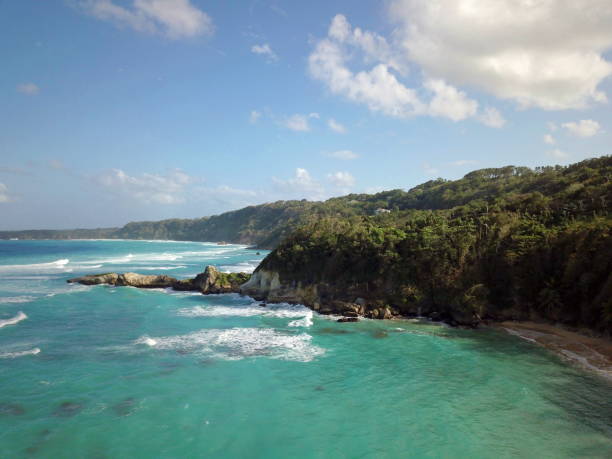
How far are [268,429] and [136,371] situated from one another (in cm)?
1117

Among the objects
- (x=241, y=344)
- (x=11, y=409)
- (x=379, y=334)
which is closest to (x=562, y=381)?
(x=379, y=334)

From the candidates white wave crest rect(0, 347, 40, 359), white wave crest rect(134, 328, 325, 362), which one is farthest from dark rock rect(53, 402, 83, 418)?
white wave crest rect(0, 347, 40, 359)

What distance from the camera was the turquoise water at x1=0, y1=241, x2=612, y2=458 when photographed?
57.0 feet

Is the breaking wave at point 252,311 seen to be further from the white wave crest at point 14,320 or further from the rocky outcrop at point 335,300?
the white wave crest at point 14,320

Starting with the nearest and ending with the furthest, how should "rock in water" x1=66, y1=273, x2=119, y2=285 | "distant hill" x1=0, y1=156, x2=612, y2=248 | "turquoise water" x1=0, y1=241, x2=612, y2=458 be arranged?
1. "turquoise water" x1=0, y1=241, x2=612, y2=458
2. "distant hill" x1=0, y1=156, x2=612, y2=248
3. "rock in water" x1=66, y1=273, x2=119, y2=285

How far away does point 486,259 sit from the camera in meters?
38.6

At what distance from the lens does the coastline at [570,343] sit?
82.8ft

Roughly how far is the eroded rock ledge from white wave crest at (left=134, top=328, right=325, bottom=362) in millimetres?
18638

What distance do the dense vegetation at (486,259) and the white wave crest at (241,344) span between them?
12053 millimetres

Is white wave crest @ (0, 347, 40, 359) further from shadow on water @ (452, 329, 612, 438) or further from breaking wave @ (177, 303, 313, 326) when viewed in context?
shadow on water @ (452, 329, 612, 438)

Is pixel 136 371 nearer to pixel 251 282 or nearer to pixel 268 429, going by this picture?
pixel 268 429

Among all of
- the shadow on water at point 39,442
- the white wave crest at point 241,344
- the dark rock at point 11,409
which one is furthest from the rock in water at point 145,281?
the shadow on water at point 39,442

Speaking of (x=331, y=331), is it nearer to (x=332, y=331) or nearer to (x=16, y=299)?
(x=332, y=331)

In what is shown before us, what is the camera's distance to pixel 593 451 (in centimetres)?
1655
